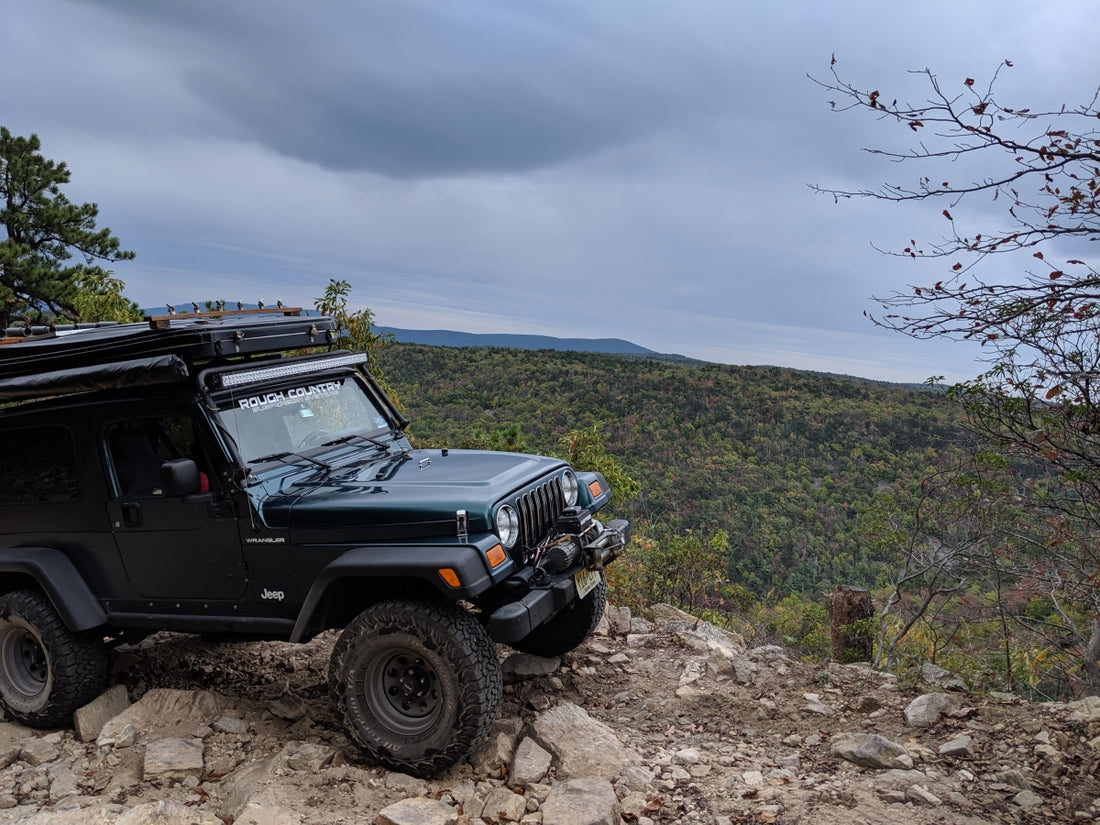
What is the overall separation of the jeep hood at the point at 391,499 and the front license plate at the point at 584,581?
2.01ft

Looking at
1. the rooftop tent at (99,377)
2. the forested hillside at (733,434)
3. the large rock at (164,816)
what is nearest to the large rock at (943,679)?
the large rock at (164,816)

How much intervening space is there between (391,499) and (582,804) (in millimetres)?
1783

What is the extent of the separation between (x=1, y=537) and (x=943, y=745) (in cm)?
606

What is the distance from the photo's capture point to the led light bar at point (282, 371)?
4.68 m

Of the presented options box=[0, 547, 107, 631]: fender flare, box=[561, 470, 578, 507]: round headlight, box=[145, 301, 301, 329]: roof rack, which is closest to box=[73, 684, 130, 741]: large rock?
box=[0, 547, 107, 631]: fender flare

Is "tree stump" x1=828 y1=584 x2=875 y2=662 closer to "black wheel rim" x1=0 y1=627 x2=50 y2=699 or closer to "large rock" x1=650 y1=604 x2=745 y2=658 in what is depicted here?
"large rock" x1=650 y1=604 x2=745 y2=658

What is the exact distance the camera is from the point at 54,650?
196 inches

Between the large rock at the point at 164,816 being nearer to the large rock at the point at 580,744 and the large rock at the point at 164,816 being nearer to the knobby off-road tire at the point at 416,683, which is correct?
the knobby off-road tire at the point at 416,683

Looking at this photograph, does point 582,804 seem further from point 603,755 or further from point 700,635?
point 700,635

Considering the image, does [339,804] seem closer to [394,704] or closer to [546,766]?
[394,704]

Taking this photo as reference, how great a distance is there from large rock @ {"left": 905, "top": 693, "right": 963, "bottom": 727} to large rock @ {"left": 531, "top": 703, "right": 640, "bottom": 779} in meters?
1.71

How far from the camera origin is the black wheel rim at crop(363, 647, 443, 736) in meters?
4.20

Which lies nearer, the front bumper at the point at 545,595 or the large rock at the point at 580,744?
the front bumper at the point at 545,595

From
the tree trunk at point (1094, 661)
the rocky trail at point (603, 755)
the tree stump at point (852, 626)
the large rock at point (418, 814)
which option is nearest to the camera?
the large rock at point (418, 814)
